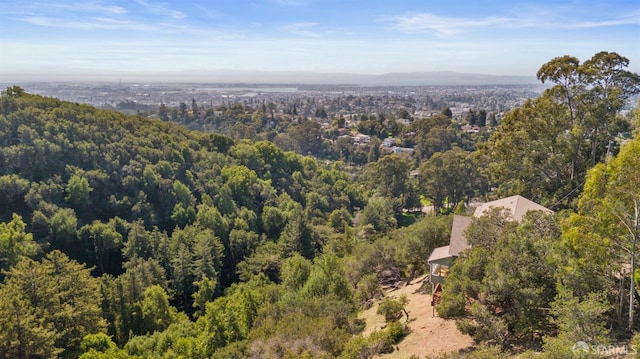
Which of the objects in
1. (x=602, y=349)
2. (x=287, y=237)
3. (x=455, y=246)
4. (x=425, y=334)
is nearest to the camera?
(x=602, y=349)

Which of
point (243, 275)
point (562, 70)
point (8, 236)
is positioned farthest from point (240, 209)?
point (562, 70)

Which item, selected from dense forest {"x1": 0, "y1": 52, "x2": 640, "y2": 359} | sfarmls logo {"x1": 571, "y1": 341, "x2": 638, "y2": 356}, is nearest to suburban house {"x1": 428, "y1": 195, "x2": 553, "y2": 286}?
dense forest {"x1": 0, "y1": 52, "x2": 640, "y2": 359}

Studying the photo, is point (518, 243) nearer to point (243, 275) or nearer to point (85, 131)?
point (243, 275)

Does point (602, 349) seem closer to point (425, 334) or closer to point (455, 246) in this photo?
point (425, 334)

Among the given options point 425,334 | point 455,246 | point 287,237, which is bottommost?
point 287,237

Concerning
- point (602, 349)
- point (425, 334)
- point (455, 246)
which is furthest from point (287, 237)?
point (602, 349)

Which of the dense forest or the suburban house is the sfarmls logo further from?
the suburban house

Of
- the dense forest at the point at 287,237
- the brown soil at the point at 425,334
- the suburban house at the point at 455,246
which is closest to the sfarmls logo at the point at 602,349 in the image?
the dense forest at the point at 287,237
